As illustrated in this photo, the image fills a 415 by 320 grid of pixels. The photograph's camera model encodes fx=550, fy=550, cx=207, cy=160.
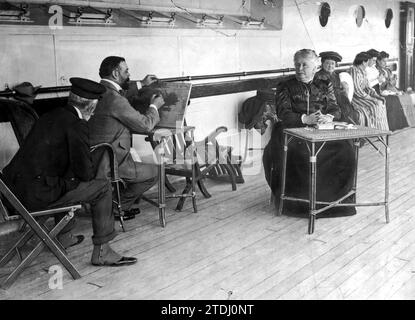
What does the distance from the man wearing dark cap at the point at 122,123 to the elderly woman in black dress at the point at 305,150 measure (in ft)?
3.62

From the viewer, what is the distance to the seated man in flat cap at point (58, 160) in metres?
3.26

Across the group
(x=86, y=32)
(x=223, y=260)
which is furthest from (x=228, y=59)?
(x=223, y=260)

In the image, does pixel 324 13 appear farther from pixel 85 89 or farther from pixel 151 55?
pixel 85 89

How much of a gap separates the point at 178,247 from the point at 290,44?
4.86m

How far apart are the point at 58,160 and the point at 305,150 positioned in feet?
7.44

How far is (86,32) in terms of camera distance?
5.02 metres

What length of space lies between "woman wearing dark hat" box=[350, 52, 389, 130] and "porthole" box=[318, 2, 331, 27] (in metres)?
0.82

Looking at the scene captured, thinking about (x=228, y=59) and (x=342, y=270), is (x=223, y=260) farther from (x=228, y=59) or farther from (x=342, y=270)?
(x=228, y=59)

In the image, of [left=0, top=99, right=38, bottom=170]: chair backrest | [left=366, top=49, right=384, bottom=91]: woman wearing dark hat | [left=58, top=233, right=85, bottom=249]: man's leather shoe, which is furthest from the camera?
[left=366, top=49, right=384, bottom=91]: woman wearing dark hat

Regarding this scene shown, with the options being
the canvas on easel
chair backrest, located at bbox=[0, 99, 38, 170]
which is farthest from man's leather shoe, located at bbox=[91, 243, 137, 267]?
the canvas on easel

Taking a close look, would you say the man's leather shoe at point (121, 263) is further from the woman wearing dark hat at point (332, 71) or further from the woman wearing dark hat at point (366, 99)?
the woman wearing dark hat at point (366, 99)

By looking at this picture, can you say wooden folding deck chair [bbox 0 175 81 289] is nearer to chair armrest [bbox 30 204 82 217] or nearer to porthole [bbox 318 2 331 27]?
chair armrest [bbox 30 204 82 217]

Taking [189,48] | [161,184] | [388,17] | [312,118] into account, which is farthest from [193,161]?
[388,17]

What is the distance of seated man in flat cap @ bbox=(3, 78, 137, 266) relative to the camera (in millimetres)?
3262
